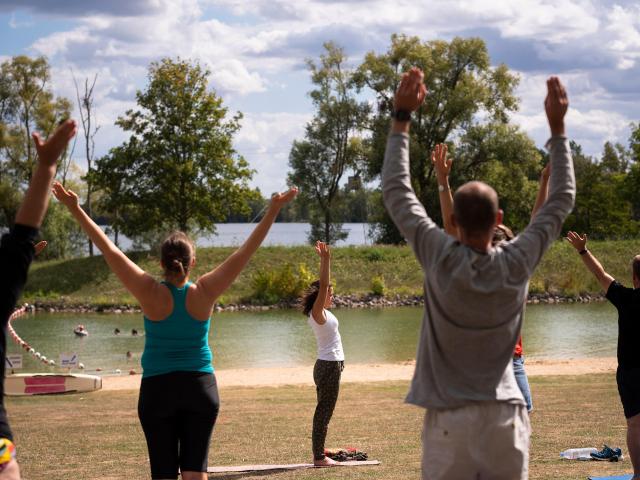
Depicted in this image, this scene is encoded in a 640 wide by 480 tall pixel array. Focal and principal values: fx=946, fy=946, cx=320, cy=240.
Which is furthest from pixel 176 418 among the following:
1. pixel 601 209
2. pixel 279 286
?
pixel 601 209

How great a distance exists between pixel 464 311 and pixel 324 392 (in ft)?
18.7

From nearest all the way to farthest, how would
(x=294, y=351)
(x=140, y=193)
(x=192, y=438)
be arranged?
(x=192, y=438) < (x=294, y=351) < (x=140, y=193)

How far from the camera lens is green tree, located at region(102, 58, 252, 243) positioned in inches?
2250

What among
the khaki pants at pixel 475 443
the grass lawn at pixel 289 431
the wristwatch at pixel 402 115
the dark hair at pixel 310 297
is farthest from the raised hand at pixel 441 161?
the dark hair at pixel 310 297

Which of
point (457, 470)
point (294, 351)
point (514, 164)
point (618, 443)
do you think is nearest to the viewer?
point (457, 470)

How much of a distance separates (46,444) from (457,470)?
868cm

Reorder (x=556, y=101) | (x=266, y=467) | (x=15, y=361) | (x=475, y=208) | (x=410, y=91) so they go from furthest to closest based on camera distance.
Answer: (x=15, y=361) → (x=266, y=467) → (x=556, y=101) → (x=410, y=91) → (x=475, y=208)

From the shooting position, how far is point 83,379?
1980cm

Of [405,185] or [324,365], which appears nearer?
[405,185]

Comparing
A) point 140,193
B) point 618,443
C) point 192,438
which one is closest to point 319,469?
point 618,443

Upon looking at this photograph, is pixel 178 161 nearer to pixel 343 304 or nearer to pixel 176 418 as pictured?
pixel 343 304

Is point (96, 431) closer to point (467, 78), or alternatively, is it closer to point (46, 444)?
point (46, 444)

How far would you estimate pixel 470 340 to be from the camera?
3.84m

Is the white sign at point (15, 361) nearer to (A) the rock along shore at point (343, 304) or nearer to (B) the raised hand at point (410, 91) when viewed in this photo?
(B) the raised hand at point (410, 91)
